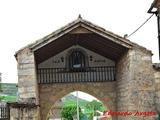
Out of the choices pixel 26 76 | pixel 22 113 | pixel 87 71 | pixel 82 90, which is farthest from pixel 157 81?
pixel 22 113

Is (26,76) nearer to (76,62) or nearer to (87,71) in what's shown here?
(76,62)

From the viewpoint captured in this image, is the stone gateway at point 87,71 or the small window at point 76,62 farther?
the small window at point 76,62

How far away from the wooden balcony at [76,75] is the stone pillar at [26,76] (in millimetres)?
2266

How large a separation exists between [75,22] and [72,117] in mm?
26771

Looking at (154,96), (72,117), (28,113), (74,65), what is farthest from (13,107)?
(72,117)

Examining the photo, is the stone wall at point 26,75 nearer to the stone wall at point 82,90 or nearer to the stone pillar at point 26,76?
the stone pillar at point 26,76

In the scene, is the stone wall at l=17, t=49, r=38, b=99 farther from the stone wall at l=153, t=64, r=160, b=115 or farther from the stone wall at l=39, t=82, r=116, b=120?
the stone wall at l=153, t=64, r=160, b=115

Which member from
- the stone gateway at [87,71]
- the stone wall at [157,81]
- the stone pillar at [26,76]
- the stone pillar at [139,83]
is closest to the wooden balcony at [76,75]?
the stone gateway at [87,71]

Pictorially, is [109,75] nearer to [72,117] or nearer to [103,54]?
[103,54]

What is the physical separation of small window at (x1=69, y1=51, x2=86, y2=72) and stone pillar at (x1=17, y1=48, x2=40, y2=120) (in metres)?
2.58

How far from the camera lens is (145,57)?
366 inches

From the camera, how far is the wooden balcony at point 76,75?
1140 cm

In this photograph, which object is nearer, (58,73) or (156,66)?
(156,66)

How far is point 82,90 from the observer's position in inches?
455
